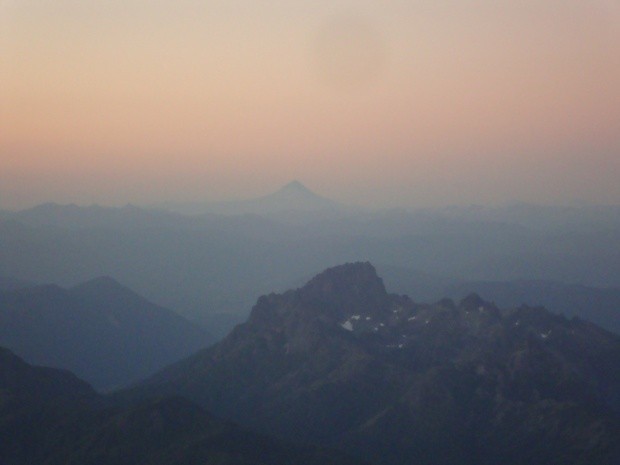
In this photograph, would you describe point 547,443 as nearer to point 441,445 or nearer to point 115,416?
point 441,445

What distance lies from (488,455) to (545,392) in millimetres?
27613

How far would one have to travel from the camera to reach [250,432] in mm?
143250

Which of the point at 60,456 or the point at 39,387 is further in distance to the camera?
the point at 39,387

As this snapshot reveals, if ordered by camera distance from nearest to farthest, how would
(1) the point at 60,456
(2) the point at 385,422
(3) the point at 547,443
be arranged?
(1) the point at 60,456 → (3) the point at 547,443 → (2) the point at 385,422

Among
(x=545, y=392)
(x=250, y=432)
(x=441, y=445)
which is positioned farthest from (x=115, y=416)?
(x=545, y=392)

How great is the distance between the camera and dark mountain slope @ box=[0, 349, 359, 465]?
133750 mm

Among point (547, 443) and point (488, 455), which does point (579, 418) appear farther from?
point (488, 455)

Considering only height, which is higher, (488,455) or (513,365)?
(513,365)

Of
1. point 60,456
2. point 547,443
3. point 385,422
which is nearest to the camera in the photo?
point 60,456

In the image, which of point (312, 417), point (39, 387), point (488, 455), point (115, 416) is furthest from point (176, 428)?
point (488, 455)

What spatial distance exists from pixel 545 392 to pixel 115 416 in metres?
101

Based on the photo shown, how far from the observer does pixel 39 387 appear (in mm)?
169375

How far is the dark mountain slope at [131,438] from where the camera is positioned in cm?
13375

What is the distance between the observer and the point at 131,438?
137875mm
